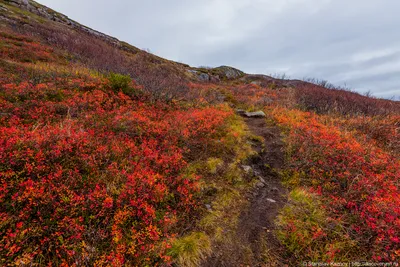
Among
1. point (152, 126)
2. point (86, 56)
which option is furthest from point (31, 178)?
point (86, 56)

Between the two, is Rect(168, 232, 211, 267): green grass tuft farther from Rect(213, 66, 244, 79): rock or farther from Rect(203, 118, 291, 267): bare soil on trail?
Rect(213, 66, 244, 79): rock

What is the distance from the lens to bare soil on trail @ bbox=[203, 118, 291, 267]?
3.63 meters

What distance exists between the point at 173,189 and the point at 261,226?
8.26ft

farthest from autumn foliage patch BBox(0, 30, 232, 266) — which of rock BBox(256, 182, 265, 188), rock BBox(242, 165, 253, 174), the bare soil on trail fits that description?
rock BBox(256, 182, 265, 188)

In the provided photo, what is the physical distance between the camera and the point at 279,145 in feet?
26.8

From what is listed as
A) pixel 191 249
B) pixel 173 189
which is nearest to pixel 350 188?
pixel 191 249

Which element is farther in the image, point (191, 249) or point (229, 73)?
point (229, 73)

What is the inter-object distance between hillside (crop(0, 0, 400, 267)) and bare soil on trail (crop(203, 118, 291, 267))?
3 cm

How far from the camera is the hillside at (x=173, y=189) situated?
332 cm

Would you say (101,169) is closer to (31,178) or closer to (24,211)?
(31,178)

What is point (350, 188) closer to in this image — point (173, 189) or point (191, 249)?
point (191, 249)

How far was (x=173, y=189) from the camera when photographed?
16.6 feet

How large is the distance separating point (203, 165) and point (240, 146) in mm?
2382

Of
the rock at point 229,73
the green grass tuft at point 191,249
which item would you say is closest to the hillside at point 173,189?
the green grass tuft at point 191,249
